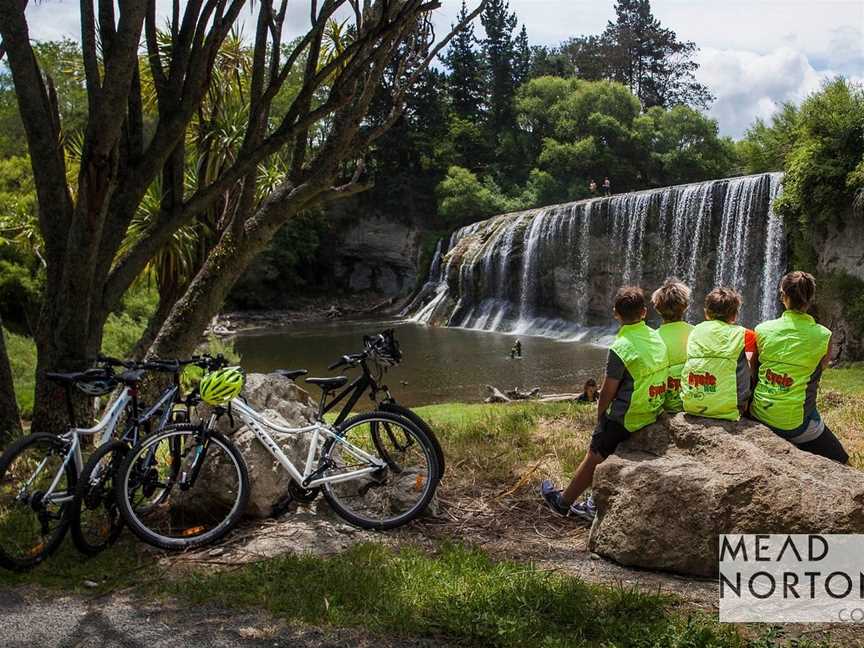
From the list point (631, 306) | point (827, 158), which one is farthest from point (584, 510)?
point (827, 158)

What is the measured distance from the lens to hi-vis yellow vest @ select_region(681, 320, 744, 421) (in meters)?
4.59

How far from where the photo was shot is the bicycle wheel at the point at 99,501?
436 centimetres

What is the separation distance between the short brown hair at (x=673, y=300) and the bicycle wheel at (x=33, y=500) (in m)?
Answer: 3.79

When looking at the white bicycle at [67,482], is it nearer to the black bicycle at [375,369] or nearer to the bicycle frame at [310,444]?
the bicycle frame at [310,444]

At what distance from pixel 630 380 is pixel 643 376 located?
0.08 meters

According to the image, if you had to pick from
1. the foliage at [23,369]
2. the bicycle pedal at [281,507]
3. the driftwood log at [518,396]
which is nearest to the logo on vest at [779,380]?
the bicycle pedal at [281,507]

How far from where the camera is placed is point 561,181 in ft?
145

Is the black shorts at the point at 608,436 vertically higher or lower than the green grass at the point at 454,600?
higher

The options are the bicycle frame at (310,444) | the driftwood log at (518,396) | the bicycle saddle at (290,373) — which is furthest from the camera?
the driftwood log at (518,396)

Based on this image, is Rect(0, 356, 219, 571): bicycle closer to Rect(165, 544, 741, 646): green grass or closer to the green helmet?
the green helmet

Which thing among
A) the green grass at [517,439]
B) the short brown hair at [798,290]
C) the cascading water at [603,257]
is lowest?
the green grass at [517,439]

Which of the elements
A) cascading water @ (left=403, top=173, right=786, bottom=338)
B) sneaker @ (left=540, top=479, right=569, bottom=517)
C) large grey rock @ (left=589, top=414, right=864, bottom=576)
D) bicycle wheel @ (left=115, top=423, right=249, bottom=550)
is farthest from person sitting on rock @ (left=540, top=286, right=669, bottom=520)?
cascading water @ (left=403, top=173, right=786, bottom=338)

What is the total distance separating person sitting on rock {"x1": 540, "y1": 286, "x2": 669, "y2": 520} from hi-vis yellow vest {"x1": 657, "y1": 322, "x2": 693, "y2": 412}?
0.23 feet

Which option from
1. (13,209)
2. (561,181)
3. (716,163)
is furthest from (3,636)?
(716,163)
